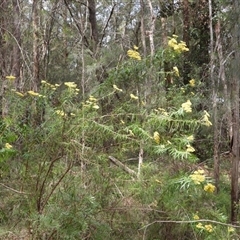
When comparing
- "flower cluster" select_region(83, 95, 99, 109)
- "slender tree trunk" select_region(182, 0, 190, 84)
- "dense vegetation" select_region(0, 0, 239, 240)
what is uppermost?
"slender tree trunk" select_region(182, 0, 190, 84)

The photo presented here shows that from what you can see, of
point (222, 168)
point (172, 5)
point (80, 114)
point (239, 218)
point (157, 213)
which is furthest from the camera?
point (172, 5)

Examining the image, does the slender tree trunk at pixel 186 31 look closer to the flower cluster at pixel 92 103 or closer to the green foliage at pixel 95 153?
the green foliage at pixel 95 153

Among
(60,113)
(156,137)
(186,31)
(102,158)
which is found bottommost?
(102,158)

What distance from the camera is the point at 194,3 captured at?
8578 millimetres

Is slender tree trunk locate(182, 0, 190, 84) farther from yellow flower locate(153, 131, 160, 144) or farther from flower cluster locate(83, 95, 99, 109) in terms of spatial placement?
yellow flower locate(153, 131, 160, 144)

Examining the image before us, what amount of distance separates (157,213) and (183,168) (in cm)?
84

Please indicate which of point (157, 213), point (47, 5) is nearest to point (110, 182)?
point (157, 213)

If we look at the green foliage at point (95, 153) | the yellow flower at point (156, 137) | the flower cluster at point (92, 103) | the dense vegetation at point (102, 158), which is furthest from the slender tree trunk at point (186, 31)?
the yellow flower at point (156, 137)

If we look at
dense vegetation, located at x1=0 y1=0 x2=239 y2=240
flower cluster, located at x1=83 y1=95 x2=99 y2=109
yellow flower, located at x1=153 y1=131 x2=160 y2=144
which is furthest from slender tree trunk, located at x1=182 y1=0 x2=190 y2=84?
yellow flower, located at x1=153 y1=131 x2=160 y2=144

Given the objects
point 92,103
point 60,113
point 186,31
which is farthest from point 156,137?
point 186,31

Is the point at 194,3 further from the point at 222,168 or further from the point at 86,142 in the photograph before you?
the point at 86,142

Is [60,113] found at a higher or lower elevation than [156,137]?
higher

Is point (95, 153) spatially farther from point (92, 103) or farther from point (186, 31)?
point (186, 31)

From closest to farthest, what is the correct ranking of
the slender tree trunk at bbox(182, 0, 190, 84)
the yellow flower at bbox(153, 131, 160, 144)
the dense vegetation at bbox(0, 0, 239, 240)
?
the yellow flower at bbox(153, 131, 160, 144)
the dense vegetation at bbox(0, 0, 239, 240)
the slender tree trunk at bbox(182, 0, 190, 84)
